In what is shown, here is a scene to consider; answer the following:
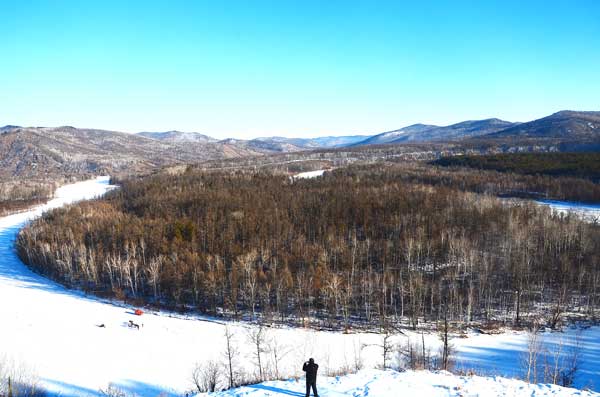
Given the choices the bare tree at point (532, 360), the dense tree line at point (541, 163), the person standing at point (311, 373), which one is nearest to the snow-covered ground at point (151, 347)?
the bare tree at point (532, 360)

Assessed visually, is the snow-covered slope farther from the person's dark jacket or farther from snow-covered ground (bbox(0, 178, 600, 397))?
snow-covered ground (bbox(0, 178, 600, 397))

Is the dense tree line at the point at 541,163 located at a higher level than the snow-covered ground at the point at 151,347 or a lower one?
higher

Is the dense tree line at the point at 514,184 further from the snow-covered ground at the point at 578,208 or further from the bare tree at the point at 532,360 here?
the bare tree at the point at 532,360

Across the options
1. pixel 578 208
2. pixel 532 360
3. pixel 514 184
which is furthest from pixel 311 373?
pixel 514 184

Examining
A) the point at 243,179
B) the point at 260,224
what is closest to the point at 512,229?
the point at 260,224

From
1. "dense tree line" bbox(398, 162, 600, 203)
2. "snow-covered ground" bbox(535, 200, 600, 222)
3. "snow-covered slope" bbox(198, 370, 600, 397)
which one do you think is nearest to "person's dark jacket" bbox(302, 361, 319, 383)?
"snow-covered slope" bbox(198, 370, 600, 397)

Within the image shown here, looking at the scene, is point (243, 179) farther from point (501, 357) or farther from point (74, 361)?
point (501, 357)
